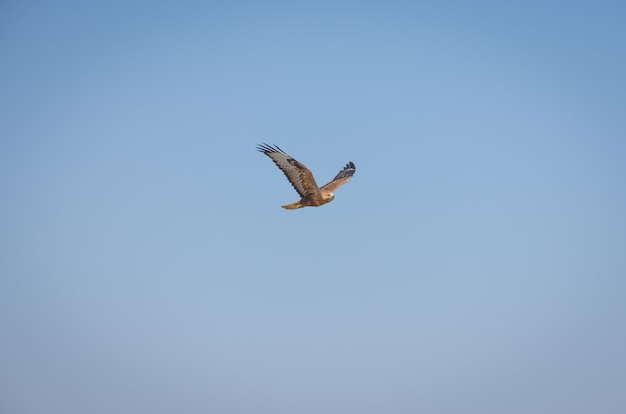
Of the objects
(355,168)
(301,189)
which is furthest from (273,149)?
(355,168)

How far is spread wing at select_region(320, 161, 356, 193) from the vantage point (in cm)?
2098

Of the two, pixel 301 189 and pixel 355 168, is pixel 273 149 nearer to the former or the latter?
pixel 301 189

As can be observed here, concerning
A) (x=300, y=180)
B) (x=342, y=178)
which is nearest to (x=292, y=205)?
(x=300, y=180)

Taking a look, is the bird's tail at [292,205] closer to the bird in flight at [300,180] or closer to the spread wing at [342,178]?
the bird in flight at [300,180]

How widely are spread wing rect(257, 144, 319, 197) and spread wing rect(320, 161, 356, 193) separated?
221 centimetres

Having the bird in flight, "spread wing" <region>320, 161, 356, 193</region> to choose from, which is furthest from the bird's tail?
"spread wing" <region>320, 161, 356, 193</region>

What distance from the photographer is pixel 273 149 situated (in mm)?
17969

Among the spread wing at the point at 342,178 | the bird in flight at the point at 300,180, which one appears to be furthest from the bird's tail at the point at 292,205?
the spread wing at the point at 342,178

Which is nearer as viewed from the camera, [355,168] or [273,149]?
[273,149]

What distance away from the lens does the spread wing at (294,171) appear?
58.6ft

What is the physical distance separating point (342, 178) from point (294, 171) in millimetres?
4159

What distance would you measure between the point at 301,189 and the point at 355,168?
207 inches

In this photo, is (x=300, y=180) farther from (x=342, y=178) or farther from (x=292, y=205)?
(x=342, y=178)

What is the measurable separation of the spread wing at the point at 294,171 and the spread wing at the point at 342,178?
87.1 inches
